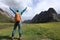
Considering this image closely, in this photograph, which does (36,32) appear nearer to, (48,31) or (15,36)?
(48,31)

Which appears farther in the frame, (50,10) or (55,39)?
(50,10)

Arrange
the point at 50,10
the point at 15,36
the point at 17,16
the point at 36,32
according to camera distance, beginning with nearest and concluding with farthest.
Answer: the point at 17,16 → the point at 15,36 → the point at 36,32 → the point at 50,10

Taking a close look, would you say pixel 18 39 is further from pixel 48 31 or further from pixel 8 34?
pixel 48 31

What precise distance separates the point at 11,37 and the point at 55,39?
4956mm

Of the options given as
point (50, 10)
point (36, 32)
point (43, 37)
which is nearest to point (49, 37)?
point (43, 37)

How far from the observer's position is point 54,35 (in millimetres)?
25281

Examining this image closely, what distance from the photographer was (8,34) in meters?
25.8

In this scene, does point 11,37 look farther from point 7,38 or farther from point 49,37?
point 49,37

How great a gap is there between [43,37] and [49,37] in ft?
2.28

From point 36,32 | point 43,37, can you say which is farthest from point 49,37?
point 36,32

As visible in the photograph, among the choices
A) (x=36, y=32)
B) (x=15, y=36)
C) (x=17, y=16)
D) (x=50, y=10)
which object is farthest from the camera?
(x=50, y=10)

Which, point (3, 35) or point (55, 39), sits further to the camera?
point (3, 35)

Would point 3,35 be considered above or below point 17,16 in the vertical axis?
below

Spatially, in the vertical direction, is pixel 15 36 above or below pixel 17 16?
below
